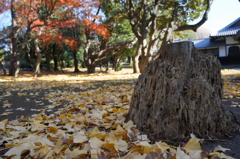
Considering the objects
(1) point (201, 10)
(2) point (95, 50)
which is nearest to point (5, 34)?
(2) point (95, 50)

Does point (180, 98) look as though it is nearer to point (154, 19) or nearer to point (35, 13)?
point (154, 19)

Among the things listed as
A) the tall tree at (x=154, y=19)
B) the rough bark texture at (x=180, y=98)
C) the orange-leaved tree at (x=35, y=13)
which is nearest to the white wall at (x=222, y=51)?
the tall tree at (x=154, y=19)

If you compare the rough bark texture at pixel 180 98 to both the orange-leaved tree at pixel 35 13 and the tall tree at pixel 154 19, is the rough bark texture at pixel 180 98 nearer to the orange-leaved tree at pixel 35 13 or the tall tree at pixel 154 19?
the tall tree at pixel 154 19

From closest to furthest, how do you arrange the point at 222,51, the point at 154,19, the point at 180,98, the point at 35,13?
1. the point at 180,98
2. the point at 154,19
3. the point at 35,13
4. the point at 222,51

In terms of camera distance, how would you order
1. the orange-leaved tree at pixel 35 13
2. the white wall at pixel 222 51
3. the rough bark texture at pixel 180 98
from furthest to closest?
the white wall at pixel 222 51
the orange-leaved tree at pixel 35 13
the rough bark texture at pixel 180 98

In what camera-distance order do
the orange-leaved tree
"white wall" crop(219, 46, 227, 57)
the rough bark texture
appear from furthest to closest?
"white wall" crop(219, 46, 227, 57), the orange-leaved tree, the rough bark texture

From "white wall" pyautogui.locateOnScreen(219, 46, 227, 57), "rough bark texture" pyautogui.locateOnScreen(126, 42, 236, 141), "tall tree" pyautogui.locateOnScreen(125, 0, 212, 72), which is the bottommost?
"rough bark texture" pyautogui.locateOnScreen(126, 42, 236, 141)

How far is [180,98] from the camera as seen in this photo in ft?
4.06

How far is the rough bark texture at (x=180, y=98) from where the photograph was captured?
1.22m

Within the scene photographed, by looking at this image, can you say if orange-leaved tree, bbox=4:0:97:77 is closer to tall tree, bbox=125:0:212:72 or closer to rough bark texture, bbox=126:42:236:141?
tall tree, bbox=125:0:212:72

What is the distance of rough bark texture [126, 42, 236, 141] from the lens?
1.22 m

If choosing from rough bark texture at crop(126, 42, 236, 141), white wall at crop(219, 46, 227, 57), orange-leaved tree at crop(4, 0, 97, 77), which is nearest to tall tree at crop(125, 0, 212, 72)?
orange-leaved tree at crop(4, 0, 97, 77)

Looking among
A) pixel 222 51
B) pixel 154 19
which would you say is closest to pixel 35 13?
pixel 154 19

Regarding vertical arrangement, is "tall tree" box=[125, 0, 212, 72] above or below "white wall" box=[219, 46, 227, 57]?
above
